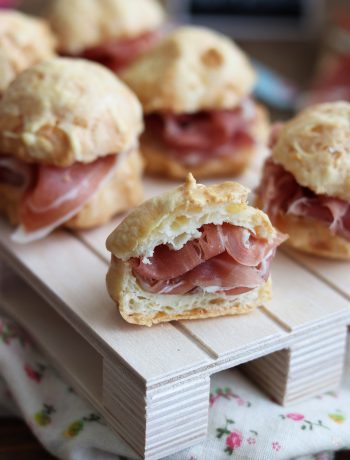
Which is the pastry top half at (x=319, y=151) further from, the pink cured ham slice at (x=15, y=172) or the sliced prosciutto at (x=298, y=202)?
the pink cured ham slice at (x=15, y=172)

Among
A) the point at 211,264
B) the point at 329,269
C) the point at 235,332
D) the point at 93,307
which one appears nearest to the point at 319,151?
the point at 329,269

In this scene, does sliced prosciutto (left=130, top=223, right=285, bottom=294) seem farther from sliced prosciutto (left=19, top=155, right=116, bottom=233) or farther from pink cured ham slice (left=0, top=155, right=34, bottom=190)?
pink cured ham slice (left=0, top=155, right=34, bottom=190)

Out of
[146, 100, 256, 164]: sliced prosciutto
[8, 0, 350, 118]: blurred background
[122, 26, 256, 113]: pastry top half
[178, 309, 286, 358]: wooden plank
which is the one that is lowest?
[8, 0, 350, 118]: blurred background

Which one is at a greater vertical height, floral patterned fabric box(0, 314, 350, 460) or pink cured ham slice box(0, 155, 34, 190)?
pink cured ham slice box(0, 155, 34, 190)

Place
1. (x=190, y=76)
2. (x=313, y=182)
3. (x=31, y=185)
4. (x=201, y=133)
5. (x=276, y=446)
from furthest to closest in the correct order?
(x=201, y=133) < (x=190, y=76) < (x=31, y=185) < (x=313, y=182) < (x=276, y=446)

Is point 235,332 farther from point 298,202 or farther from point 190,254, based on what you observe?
point 298,202

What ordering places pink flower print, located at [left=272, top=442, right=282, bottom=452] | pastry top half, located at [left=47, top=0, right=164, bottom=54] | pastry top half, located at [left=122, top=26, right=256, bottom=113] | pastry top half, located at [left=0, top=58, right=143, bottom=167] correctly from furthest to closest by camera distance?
pastry top half, located at [left=47, top=0, right=164, bottom=54] → pastry top half, located at [left=122, top=26, right=256, bottom=113] → pastry top half, located at [left=0, top=58, right=143, bottom=167] → pink flower print, located at [left=272, top=442, right=282, bottom=452]

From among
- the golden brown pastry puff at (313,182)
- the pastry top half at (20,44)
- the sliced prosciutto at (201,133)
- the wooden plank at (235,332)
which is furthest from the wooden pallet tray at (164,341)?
the pastry top half at (20,44)

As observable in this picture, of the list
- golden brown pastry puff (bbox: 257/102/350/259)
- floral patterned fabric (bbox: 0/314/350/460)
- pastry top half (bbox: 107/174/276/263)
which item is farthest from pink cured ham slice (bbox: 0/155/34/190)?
golden brown pastry puff (bbox: 257/102/350/259)
